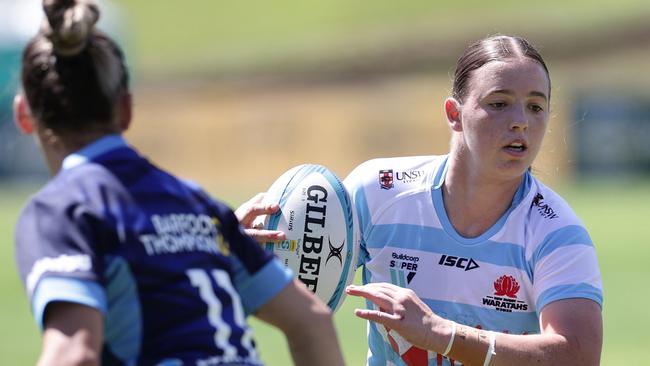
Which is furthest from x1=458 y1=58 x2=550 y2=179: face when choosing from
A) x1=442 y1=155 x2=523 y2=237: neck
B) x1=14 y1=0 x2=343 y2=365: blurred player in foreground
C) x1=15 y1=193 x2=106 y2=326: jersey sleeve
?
x1=15 y1=193 x2=106 y2=326: jersey sleeve

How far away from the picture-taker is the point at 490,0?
174 feet

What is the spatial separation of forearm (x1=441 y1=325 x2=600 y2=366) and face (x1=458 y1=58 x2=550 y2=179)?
2.09 ft

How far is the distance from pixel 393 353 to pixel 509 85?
1.15m

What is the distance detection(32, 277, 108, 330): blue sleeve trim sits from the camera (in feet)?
9.52

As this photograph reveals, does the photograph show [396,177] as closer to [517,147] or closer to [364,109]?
[517,147]

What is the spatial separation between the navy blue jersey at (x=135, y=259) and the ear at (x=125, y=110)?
0.08 m

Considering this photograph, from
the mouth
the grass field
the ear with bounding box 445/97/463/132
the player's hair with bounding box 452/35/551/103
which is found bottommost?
the grass field

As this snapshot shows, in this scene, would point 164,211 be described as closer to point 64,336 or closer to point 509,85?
point 64,336

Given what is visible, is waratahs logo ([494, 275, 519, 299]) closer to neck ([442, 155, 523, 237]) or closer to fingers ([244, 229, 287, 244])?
neck ([442, 155, 523, 237])

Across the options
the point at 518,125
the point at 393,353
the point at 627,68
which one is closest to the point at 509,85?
the point at 518,125

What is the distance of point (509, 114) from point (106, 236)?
2.10 meters

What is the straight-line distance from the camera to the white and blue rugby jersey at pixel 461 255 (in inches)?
183

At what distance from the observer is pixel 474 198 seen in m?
4.94

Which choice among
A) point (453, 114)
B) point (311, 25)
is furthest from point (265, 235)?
point (311, 25)
